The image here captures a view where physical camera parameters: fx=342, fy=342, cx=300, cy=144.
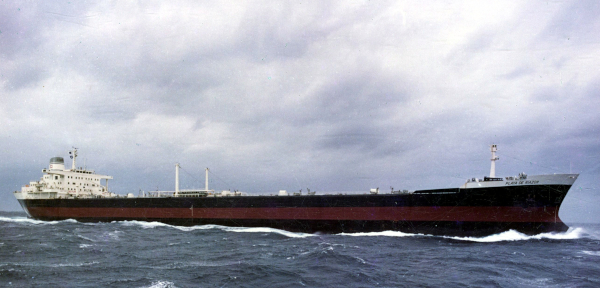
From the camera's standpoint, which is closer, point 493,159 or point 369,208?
point 493,159

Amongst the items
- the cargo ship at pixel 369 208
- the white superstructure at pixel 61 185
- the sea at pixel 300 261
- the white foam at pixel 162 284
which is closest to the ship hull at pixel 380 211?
the cargo ship at pixel 369 208

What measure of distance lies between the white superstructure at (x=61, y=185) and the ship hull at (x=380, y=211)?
10132 mm

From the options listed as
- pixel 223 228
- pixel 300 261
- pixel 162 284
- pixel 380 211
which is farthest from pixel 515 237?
pixel 223 228

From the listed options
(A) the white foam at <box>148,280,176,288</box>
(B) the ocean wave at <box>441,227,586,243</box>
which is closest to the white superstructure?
(A) the white foam at <box>148,280,176,288</box>

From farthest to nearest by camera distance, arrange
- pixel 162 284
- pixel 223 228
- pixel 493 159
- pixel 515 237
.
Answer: pixel 223 228 < pixel 493 159 < pixel 515 237 < pixel 162 284

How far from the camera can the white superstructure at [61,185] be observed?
42666 mm

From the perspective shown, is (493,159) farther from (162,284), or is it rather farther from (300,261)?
(162,284)

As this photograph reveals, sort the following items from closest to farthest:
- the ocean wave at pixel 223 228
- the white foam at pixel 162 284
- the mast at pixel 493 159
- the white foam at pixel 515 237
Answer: the white foam at pixel 162 284 < the white foam at pixel 515 237 < the mast at pixel 493 159 < the ocean wave at pixel 223 228

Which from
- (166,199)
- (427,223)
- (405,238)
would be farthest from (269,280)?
(166,199)

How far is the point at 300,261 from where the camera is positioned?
17.0 metres

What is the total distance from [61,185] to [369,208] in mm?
39305

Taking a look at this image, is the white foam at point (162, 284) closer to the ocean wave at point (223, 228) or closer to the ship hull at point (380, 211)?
the ocean wave at point (223, 228)

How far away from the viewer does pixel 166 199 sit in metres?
35.0

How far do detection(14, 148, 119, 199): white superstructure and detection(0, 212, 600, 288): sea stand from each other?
Result: 21.8m
